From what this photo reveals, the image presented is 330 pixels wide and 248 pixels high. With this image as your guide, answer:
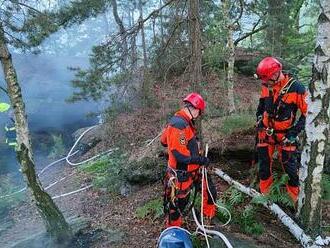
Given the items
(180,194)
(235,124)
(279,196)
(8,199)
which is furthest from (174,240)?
(8,199)

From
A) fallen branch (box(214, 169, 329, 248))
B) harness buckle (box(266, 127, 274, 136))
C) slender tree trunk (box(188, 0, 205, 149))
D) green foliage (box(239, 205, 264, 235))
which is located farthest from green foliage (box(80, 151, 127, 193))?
harness buckle (box(266, 127, 274, 136))

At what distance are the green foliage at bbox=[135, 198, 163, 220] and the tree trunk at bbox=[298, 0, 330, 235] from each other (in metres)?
2.67

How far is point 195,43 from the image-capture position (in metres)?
6.55

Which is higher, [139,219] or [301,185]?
[301,185]

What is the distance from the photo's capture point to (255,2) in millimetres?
15172

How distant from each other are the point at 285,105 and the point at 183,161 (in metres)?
1.92

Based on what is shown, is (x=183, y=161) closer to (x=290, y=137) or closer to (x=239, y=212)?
(x=239, y=212)

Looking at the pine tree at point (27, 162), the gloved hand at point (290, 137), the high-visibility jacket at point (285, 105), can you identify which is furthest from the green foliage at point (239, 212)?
the pine tree at point (27, 162)

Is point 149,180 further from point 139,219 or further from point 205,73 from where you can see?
point 205,73

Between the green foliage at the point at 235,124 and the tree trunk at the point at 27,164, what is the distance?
3.98m

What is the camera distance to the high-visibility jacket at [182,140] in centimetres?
575

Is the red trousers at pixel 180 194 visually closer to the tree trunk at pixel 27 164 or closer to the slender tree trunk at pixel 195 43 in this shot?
the slender tree trunk at pixel 195 43

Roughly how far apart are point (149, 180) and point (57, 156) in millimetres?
12394

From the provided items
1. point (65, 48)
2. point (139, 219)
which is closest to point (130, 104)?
point (139, 219)
